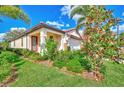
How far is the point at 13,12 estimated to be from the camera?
7.65 m

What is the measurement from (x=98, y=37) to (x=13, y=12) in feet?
8.74

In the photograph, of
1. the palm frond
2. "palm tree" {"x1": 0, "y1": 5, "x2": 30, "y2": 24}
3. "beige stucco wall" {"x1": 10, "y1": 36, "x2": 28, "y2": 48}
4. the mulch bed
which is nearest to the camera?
the mulch bed

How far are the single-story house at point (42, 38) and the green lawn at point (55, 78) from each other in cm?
75

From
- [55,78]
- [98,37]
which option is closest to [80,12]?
[98,37]

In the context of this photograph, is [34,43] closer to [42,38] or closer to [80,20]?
[42,38]

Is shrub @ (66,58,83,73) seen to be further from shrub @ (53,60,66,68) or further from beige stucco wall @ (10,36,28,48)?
beige stucco wall @ (10,36,28,48)

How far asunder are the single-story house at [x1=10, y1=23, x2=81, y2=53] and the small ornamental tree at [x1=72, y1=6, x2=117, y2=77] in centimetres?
52

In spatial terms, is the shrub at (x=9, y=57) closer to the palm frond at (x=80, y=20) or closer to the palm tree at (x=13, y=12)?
the palm tree at (x=13, y=12)

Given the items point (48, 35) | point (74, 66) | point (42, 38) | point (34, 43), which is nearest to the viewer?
point (74, 66)

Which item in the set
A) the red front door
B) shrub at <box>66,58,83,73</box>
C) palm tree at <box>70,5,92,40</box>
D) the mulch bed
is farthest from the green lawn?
palm tree at <box>70,5,92,40</box>

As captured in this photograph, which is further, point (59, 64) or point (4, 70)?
point (59, 64)

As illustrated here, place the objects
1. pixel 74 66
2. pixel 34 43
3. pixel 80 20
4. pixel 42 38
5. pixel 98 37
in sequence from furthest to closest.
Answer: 1. pixel 42 38
2. pixel 34 43
3. pixel 80 20
4. pixel 74 66
5. pixel 98 37

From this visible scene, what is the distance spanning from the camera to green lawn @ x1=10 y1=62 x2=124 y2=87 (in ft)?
23.5
